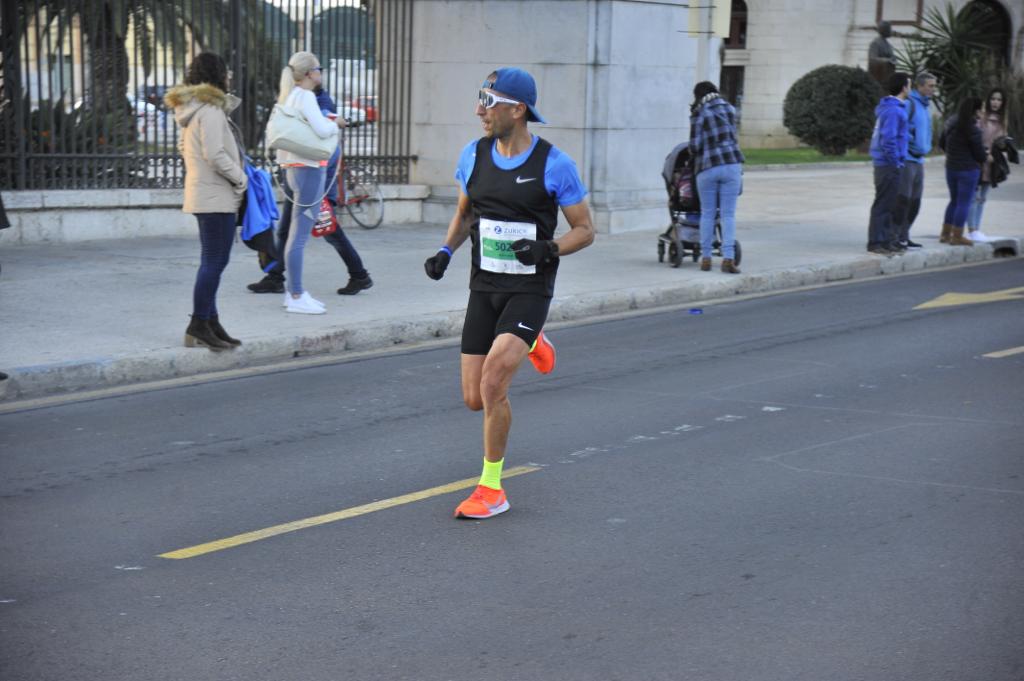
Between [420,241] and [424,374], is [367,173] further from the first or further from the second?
[424,374]

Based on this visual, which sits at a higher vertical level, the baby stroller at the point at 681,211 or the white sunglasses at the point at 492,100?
the white sunglasses at the point at 492,100

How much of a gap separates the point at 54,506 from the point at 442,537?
1.71 m

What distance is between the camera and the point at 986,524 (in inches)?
242

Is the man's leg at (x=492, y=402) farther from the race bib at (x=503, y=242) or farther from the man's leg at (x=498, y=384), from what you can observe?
the race bib at (x=503, y=242)

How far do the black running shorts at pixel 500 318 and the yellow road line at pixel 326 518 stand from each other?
695mm

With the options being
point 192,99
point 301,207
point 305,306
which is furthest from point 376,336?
point 192,99

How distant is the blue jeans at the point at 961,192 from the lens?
16688 mm

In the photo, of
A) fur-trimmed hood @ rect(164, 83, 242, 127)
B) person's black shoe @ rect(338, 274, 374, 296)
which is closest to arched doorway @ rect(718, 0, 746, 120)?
person's black shoe @ rect(338, 274, 374, 296)

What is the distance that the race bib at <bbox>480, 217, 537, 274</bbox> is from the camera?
244 inches

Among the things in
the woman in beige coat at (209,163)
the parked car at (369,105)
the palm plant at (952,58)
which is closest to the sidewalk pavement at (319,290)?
the woman in beige coat at (209,163)

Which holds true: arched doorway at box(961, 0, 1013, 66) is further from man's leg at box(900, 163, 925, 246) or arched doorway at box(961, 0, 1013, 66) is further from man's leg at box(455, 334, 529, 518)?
man's leg at box(455, 334, 529, 518)

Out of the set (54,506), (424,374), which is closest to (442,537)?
(54,506)

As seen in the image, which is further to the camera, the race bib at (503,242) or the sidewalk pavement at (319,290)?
the sidewalk pavement at (319,290)

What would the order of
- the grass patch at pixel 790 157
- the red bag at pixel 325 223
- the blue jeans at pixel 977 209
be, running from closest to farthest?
the red bag at pixel 325 223 < the blue jeans at pixel 977 209 < the grass patch at pixel 790 157
